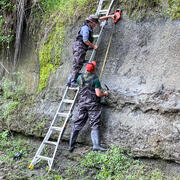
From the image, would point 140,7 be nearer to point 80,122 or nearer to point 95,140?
point 80,122

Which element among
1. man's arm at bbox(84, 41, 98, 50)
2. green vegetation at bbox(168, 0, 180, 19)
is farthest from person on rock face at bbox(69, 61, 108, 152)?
green vegetation at bbox(168, 0, 180, 19)

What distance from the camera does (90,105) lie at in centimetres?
492

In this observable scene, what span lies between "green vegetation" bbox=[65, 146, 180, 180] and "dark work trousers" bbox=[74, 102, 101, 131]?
0.59 metres

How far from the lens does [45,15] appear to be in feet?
23.7

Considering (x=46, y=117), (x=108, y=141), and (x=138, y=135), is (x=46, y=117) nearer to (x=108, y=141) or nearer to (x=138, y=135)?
(x=108, y=141)

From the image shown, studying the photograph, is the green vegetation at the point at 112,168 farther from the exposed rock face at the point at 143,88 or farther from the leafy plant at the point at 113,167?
the exposed rock face at the point at 143,88

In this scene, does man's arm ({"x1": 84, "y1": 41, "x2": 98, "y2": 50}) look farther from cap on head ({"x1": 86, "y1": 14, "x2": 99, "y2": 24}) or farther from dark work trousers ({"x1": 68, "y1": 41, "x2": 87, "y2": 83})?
cap on head ({"x1": 86, "y1": 14, "x2": 99, "y2": 24})

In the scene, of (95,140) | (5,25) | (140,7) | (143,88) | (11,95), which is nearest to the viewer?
(143,88)

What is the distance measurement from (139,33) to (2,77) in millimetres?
4871

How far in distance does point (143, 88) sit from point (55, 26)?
3508mm

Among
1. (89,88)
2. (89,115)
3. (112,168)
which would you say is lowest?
(112,168)

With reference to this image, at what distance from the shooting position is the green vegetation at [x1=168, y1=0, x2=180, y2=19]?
4.64 m

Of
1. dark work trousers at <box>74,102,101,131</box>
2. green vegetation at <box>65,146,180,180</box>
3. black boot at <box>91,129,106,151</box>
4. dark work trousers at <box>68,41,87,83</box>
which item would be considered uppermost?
dark work trousers at <box>68,41,87,83</box>

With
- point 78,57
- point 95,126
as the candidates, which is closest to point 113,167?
point 95,126
